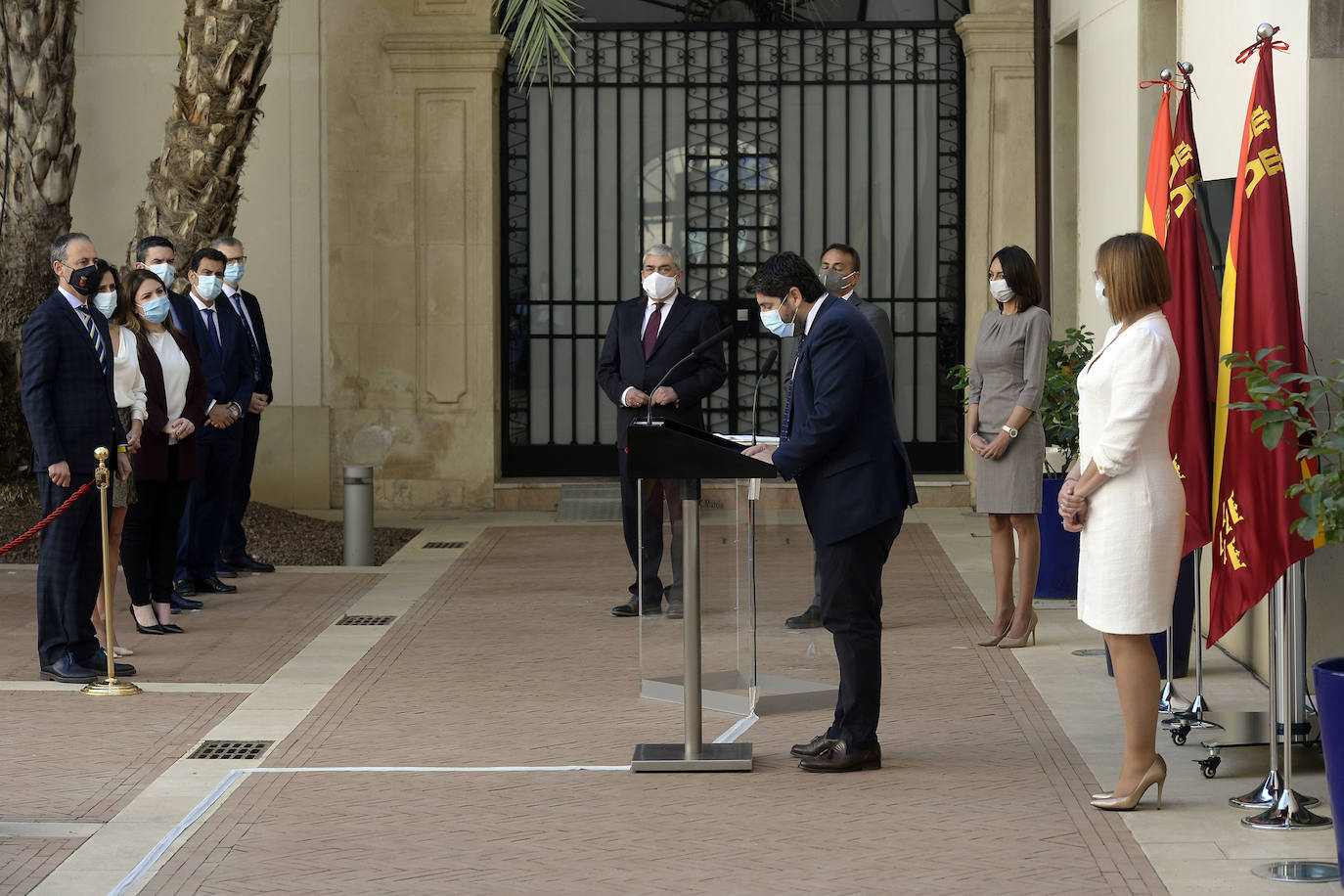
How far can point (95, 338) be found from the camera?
756 cm

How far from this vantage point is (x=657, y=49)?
14.7m

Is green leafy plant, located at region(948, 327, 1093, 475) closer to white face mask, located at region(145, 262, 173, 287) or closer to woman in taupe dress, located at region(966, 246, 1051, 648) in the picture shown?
woman in taupe dress, located at region(966, 246, 1051, 648)

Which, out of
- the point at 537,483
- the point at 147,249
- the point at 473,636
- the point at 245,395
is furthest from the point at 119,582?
the point at 537,483

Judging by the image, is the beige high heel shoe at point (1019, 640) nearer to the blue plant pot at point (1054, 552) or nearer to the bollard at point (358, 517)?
the blue plant pot at point (1054, 552)

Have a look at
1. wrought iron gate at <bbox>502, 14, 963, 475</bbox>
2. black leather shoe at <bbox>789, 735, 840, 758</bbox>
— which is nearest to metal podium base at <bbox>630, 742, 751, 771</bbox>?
black leather shoe at <bbox>789, 735, 840, 758</bbox>

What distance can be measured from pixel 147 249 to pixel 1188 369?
5.91 metres

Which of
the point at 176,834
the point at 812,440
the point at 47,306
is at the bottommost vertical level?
the point at 176,834

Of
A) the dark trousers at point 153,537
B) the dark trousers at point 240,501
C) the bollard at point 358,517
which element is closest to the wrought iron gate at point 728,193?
the bollard at point 358,517

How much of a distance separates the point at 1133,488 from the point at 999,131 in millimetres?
9471

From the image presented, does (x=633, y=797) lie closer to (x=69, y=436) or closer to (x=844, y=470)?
(x=844, y=470)

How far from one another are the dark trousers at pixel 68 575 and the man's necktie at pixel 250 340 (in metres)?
3.04

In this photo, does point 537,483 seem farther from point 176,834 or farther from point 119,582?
point 176,834

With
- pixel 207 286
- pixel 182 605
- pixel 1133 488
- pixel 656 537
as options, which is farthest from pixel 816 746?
pixel 207 286

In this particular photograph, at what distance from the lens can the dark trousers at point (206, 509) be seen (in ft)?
32.9
